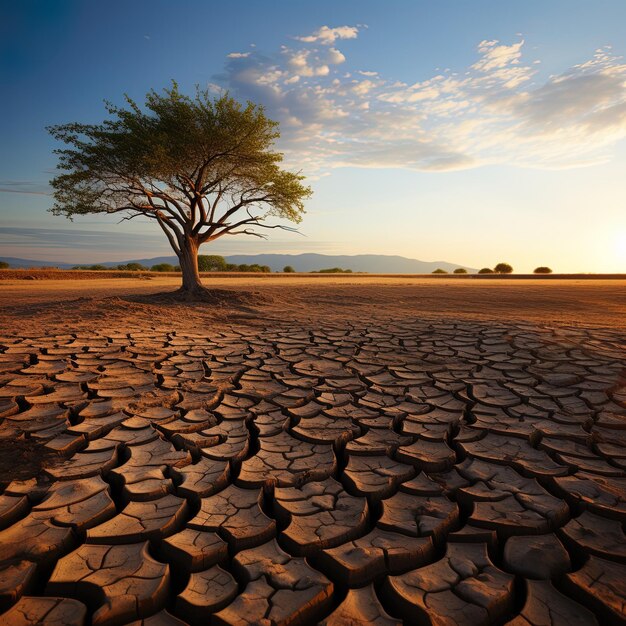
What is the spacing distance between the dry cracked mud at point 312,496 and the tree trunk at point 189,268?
6.48 m

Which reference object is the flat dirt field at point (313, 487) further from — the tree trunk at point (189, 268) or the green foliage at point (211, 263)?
the green foliage at point (211, 263)

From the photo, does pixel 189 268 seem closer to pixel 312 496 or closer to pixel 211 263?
pixel 312 496

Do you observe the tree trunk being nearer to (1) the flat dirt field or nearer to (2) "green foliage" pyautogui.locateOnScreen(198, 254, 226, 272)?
(1) the flat dirt field

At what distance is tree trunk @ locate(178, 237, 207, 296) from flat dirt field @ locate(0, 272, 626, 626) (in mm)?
5722

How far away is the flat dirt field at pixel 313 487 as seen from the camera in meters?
1.43

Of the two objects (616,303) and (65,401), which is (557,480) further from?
(616,303)

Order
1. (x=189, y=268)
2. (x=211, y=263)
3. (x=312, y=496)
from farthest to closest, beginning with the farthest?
(x=211, y=263) < (x=189, y=268) < (x=312, y=496)

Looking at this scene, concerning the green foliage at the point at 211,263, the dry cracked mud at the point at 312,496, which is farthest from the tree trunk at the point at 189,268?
the green foliage at the point at 211,263

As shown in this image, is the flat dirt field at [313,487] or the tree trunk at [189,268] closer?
the flat dirt field at [313,487]

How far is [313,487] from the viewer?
2127 millimetres

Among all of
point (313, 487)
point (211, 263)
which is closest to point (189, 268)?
point (313, 487)

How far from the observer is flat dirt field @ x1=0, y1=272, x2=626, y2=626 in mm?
1426

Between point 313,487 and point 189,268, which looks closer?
point 313,487

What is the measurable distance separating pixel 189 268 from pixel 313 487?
9.41m
